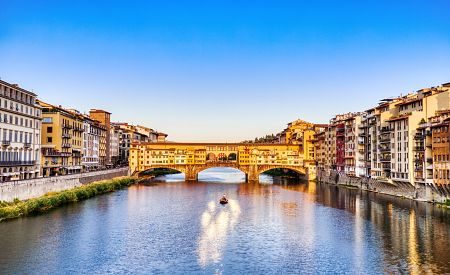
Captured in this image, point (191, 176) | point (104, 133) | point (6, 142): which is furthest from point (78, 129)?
point (191, 176)

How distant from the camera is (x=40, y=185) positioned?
5300 cm

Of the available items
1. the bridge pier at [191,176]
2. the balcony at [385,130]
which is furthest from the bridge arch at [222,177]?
the balcony at [385,130]

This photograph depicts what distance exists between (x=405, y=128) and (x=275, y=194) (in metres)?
22.3

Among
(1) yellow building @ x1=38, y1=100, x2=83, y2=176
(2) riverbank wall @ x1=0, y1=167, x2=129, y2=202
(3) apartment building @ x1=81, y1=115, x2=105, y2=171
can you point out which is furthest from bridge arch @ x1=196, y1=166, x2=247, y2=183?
(1) yellow building @ x1=38, y1=100, x2=83, y2=176

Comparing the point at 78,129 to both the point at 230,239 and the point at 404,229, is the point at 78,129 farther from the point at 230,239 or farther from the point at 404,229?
the point at 404,229

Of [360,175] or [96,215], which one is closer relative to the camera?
[96,215]

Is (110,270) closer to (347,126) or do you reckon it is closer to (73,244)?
(73,244)

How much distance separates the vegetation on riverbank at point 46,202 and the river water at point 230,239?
1371mm

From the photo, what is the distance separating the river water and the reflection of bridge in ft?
148

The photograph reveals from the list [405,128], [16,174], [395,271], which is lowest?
[395,271]

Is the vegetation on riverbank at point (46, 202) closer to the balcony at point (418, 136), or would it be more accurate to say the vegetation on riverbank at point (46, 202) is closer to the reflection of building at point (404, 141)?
the reflection of building at point (404, 141)

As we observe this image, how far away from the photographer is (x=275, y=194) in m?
72.7

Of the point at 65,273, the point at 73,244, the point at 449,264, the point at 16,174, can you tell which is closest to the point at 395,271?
the point at 449,264

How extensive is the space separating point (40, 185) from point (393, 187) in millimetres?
45277
